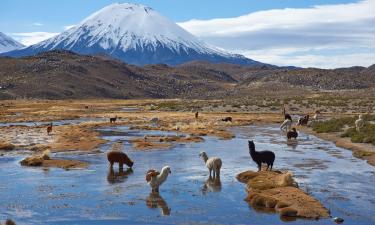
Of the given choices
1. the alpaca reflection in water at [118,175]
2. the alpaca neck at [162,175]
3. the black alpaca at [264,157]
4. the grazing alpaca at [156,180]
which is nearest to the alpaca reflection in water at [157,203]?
the grazing alpaca at [156,180]

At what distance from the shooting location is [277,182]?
60.4ft

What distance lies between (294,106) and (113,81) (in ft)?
334

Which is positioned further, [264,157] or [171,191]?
[264,157]

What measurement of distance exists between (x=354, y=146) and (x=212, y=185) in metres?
13.8

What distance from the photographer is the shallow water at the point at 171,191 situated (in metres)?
15.1

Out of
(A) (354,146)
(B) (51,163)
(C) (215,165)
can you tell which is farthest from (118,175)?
(A) (354,146)

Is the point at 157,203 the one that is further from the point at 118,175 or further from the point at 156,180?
the point at 118,175

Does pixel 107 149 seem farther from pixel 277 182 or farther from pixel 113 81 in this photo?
pixel 113 81


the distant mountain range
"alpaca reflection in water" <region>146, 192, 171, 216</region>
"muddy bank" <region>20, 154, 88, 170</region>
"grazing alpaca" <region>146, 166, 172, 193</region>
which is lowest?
"alpaca reflection in water" <region>146, 192, 171, 216</region>

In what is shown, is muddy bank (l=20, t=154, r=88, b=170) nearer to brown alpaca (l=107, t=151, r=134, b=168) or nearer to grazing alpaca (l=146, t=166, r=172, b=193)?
brown alpaca (l=107, t=151, r=134, b=168)

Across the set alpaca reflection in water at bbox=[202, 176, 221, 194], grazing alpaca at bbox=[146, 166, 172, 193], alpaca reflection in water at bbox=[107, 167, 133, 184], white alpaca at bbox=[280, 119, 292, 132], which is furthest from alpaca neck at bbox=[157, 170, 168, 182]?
white alpaca at bbox=[280, 119, 292, 132]

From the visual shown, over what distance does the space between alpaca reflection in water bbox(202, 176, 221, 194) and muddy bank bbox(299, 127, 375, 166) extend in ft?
25.9

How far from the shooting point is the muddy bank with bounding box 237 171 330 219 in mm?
15133

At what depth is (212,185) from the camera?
762 inches
